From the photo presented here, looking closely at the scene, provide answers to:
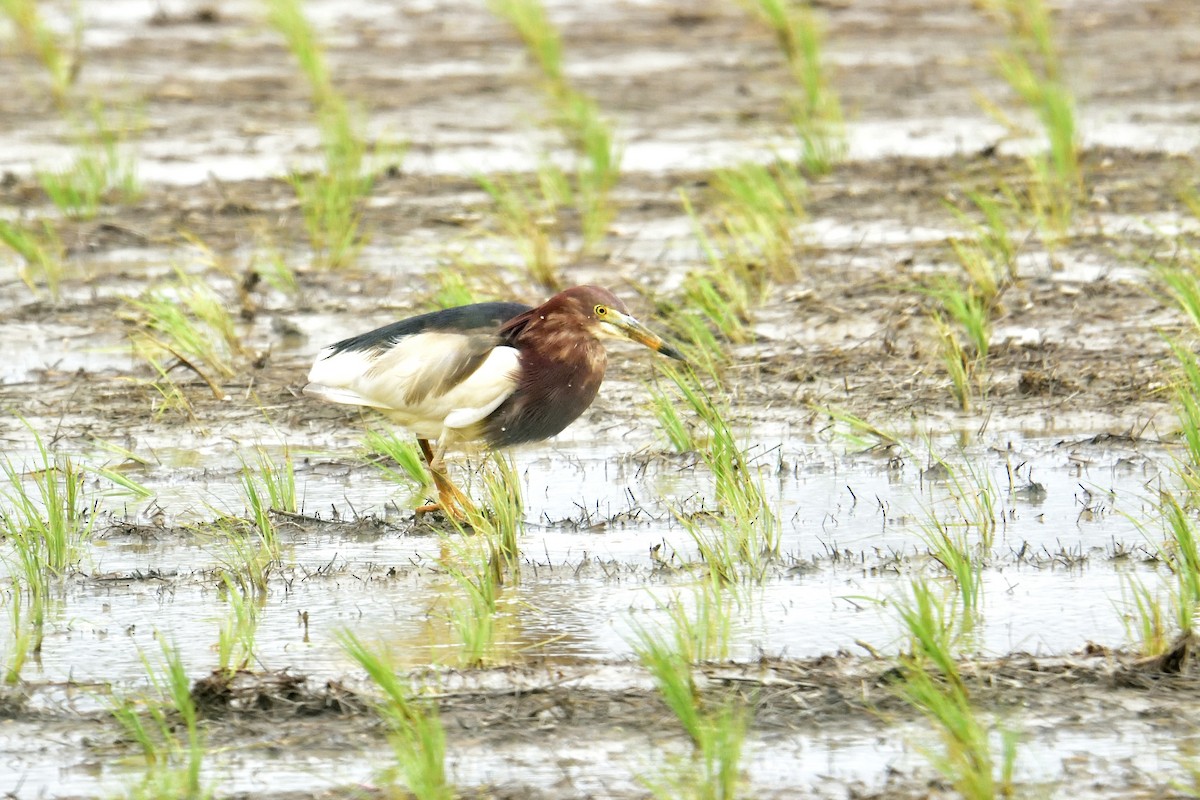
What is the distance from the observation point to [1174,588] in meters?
4.46

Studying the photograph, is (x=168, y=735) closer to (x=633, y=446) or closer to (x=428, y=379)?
(x=428, y=379)

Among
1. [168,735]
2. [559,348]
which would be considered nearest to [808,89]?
[559,348]

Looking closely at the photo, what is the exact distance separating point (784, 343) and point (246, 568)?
266cm

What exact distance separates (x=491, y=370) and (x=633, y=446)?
0.89 meters

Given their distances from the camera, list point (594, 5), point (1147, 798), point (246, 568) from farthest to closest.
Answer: point (594, 5) < point (246, 568) < point (1147, 798)

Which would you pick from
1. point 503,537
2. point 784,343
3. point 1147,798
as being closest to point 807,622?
point 503,537

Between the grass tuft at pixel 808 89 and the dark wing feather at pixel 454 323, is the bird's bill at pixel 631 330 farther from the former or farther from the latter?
the grass tuft at pixel 808 89

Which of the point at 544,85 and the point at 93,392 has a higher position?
the point at 544,85

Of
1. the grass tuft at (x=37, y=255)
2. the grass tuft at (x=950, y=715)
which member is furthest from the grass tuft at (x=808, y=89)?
the grass tuft at (x=950, y=715)

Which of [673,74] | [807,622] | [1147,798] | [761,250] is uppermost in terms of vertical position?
[673,74]

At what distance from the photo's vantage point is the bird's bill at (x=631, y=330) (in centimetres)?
528

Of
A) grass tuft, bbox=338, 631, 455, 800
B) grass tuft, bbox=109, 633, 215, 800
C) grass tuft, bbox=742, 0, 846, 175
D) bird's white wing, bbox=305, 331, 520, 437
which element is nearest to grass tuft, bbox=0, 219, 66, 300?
bird's white wing, bbox=305, 331, 520, 437

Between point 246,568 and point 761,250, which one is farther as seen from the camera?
point 761,250

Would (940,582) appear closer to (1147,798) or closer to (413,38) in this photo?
(1147,798)
